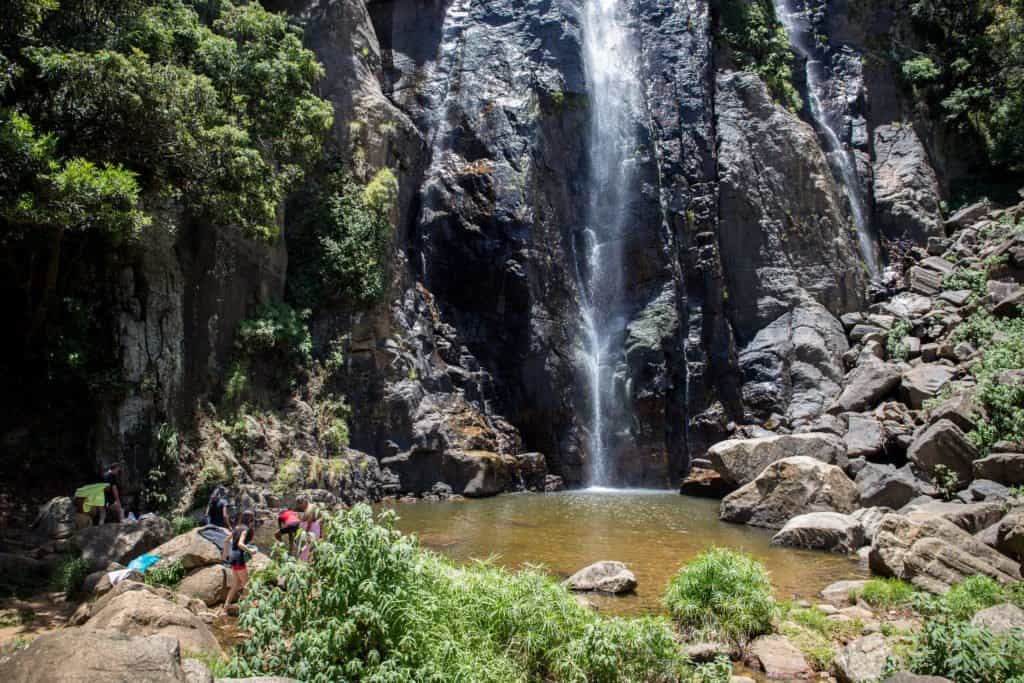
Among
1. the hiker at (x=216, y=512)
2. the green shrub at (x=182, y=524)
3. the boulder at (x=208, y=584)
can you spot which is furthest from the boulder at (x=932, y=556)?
the green shrub at (x=182, y=524)

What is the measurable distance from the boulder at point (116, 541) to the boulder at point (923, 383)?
62.7 feet

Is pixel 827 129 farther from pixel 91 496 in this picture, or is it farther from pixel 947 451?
pixel 91 496

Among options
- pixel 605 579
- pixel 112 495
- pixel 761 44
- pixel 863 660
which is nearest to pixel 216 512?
pixel 112 495

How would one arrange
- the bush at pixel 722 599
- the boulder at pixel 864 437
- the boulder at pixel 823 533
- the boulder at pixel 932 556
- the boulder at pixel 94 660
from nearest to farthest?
the boulder at pixel 94 660
the bush at pixel 722 599
the boulder at pixel 932 556
the boulder at pixel 823 533
the boulder at pixel 864 437

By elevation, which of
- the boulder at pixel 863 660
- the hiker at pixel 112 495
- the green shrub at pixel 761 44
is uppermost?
the green shrub at pixel 761 44

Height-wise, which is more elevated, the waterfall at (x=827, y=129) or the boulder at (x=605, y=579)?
the waterfall at (x=827, y=129)

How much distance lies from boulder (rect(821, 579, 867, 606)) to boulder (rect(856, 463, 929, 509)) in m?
6.20

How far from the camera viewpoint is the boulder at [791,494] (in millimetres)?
15594

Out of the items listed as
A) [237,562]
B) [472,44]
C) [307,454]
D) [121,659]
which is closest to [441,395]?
[307,454]

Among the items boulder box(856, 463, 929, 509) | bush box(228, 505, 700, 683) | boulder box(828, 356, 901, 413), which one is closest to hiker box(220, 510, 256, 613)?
bush box(228, 505, 700, 683)

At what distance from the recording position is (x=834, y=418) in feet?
71.1

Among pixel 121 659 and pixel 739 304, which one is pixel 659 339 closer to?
pixel 739 304

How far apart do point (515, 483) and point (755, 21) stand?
23979 mm

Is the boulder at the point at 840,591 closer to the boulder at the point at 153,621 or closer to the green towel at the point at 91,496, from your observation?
the boulder at the point at 153,621
